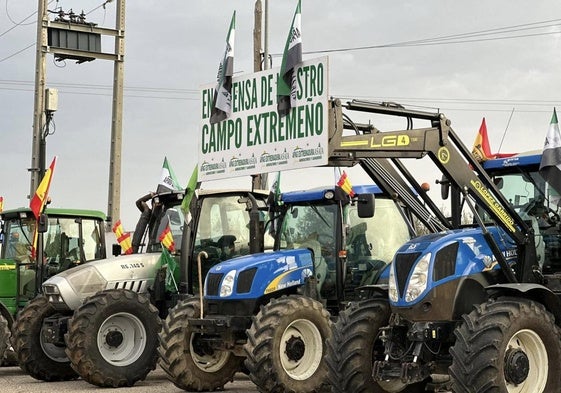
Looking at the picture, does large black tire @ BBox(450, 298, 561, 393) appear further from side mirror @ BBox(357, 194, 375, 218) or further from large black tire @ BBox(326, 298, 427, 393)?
side mirror @ BBox(357, 194, 375, 218)

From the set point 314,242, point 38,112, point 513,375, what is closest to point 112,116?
point 38,112

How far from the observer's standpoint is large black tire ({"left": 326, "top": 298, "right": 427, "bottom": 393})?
959 centimetres

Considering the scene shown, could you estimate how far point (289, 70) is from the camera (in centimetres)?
1175

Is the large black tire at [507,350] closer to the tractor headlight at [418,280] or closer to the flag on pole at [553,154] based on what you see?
the tractor headlight at [418,280]

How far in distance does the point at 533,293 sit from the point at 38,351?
8719mm

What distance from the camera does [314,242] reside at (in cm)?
1298

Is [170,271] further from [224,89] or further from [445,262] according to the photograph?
[445,262]

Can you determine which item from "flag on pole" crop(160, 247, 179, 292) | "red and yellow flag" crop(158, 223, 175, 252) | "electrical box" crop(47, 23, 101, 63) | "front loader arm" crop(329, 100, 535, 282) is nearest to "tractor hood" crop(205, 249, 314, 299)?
"flag on pole" crop(160, 247, 179, 292)

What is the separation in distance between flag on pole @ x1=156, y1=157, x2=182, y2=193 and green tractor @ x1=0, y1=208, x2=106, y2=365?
1.58 meters

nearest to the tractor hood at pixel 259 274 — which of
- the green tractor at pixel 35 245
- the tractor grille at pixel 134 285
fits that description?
the tractor grille at pixel 134 285

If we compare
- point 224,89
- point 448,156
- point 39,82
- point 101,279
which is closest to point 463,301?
point 448,156

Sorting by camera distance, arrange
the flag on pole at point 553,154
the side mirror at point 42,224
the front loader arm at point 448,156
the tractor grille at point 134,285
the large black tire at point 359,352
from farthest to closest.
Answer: the side mirror at point 42,224
the tractor grille at point 134,285
the flag on pole at point 553,154
the front loader arm at point 448,156
the large black tire at point 359,352

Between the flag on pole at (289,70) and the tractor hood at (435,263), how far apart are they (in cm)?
281

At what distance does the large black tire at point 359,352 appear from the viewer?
31.4ft
